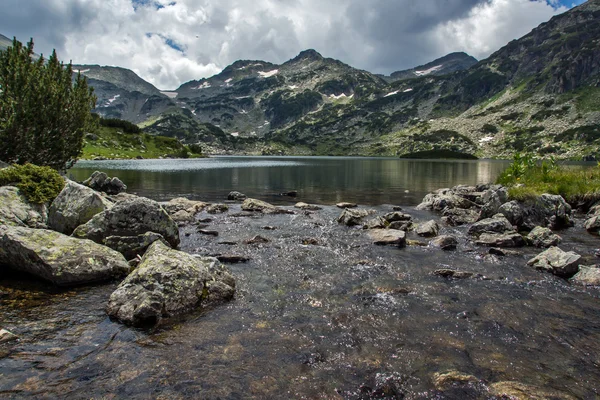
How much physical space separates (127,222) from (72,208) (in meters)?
4.13

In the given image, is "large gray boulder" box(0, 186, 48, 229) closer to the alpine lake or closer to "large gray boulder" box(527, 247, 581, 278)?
the alpine lake

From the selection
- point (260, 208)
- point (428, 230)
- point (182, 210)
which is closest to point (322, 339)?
point (428, 230)

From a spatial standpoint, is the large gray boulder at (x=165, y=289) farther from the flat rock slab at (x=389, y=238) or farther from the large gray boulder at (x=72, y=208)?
the flat rock slab at (x=389, y=238)

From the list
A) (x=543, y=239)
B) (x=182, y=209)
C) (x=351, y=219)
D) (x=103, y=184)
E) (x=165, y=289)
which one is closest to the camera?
(x=165, y=289)

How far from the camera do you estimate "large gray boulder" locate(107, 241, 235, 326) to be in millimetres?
10703

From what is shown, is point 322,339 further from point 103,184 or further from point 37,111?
point 103,184

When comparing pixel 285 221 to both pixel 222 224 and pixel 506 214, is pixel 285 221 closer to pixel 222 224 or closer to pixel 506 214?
pixel 222 224

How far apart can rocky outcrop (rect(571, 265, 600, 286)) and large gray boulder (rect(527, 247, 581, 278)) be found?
0.36 meters

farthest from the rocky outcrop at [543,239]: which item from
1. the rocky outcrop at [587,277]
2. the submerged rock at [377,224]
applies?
the submerged rock at [377,224]

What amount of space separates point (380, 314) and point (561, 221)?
23869 millimetres

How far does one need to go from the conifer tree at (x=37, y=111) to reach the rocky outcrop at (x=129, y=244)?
24.6 m

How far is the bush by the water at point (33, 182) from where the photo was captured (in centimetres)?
1897

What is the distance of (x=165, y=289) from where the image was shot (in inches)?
448

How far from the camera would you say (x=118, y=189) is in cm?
4750
